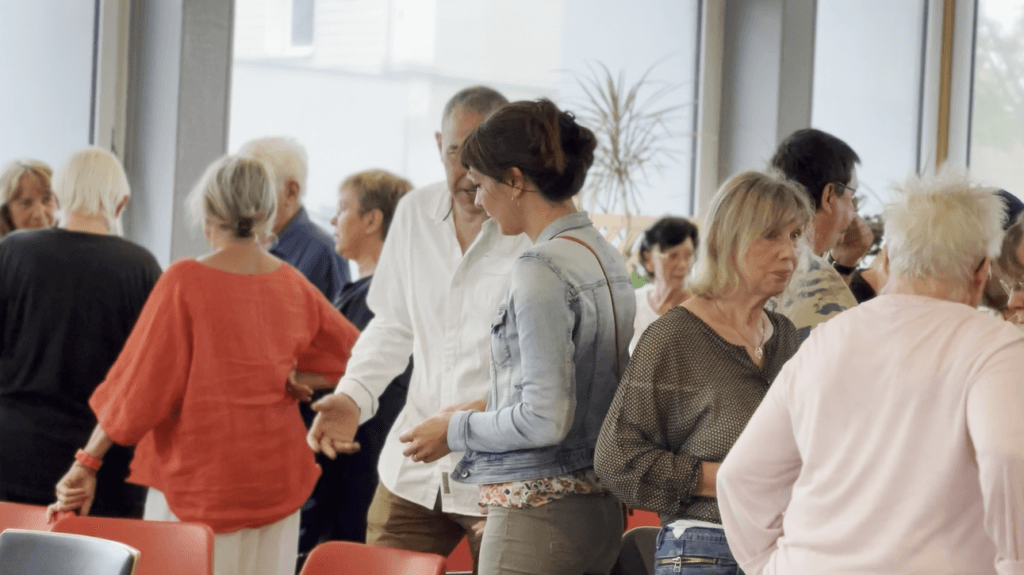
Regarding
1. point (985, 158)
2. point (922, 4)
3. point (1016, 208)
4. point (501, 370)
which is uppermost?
point (922, 4)

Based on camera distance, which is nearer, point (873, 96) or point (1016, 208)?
point (1016, 208)

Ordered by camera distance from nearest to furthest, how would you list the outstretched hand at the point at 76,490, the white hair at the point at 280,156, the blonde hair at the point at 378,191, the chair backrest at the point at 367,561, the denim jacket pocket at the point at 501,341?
the denim jacket pocket at the point at 501,341
the chair backrest at the point at 367,561
the outstretched hand at the point at 76,490
the white hair at the point at 280,156
the blonde hair at the point at 378,191

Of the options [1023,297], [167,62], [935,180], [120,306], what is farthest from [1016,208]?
[167,62]

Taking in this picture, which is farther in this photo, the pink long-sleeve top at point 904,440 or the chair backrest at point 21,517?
the chair backrest at point 21,517

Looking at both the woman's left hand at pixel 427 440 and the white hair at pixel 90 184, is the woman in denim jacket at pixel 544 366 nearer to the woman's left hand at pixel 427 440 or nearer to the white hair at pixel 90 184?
the woman's left hand at pixel 427 440

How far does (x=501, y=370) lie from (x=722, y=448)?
42 cm

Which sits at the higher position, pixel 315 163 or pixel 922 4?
pixel 922 4

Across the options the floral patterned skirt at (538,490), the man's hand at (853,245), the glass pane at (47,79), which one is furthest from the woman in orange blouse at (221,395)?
the glass pane at (47,79)

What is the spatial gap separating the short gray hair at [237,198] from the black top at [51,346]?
1.52ft

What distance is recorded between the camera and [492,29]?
5.38 metres

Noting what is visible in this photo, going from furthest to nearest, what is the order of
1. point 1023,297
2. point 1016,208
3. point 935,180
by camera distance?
point 1016,208 < point 1023,297 < point 935,180

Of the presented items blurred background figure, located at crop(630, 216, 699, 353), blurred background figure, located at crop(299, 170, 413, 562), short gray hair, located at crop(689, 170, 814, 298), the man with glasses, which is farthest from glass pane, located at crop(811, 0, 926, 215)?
short gray hair, located at crop(689, 170, 814, 298)

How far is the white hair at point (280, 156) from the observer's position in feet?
11.6

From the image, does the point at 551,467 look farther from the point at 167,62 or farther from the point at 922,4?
the point at 922,4
